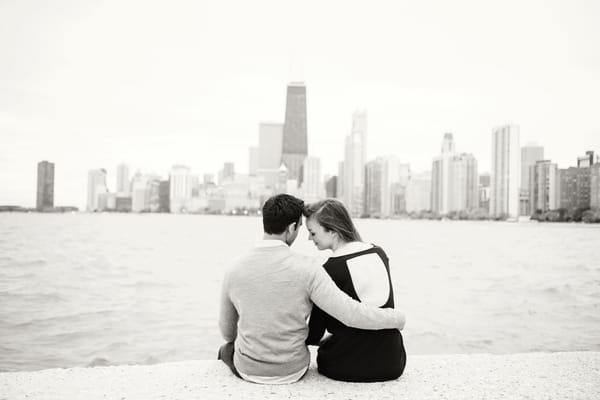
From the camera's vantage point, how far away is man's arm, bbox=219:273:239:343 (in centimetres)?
437

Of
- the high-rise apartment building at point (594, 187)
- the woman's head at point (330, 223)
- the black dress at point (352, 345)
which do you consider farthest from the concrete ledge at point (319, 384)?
the high-rise apartment building at point (594, 187)

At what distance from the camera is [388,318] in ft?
13.5

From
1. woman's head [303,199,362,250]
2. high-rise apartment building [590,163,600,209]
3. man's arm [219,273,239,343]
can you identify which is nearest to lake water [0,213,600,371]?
man's arm [219,273,239,343]

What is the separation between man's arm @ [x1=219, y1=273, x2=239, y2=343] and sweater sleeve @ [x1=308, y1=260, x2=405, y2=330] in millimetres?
764

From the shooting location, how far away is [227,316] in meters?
4.49

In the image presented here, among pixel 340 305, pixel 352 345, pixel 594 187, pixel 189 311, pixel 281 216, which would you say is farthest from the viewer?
pixel 594 187

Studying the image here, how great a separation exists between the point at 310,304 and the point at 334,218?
0.74 metres

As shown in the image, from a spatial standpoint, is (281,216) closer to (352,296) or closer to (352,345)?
(352,296)

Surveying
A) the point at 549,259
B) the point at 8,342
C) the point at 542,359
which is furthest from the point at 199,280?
the point at 549,259

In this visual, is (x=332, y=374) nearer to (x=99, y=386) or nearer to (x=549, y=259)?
(x=99, y=386)

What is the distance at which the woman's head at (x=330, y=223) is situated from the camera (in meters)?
4.37

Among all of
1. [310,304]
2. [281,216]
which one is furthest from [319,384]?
[281,216]

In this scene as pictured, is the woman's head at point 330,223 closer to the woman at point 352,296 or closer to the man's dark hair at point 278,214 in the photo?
the woman at point 352,296

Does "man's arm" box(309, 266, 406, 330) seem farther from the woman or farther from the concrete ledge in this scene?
the concrete ledge
